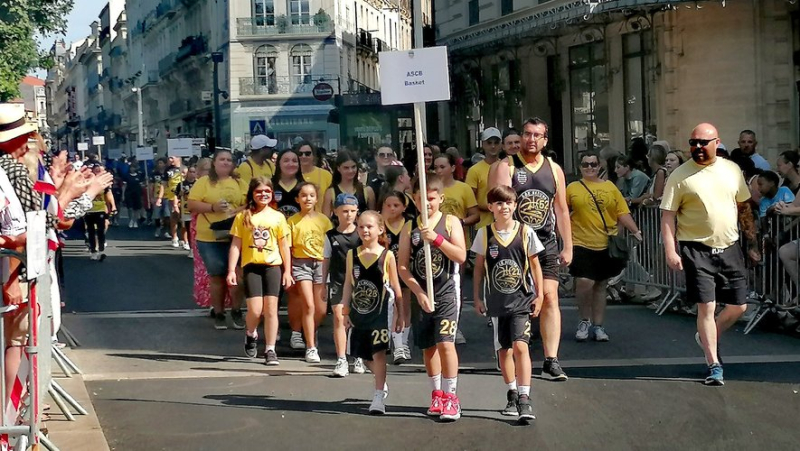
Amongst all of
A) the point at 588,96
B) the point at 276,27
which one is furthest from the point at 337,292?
the point at 276,27

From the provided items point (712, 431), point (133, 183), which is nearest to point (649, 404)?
point (712, 431)

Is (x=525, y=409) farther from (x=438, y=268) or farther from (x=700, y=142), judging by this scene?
(x=700, y=142)

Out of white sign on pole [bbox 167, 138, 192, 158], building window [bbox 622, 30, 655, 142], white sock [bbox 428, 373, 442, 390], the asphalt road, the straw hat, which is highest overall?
building window [bbox 622, 30, 655, 142]

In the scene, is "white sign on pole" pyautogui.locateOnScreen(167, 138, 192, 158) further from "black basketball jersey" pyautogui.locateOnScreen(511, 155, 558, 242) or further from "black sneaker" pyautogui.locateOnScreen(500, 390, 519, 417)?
"black sneaker" pyautogui.locateOnScreen(500, 390, 519, 417)

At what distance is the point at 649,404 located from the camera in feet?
27.2

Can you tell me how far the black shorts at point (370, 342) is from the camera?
8.28 metres

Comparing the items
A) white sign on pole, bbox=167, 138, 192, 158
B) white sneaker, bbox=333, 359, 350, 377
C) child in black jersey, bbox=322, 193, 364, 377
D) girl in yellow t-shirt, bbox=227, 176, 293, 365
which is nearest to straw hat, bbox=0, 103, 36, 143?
child in black jersey, bbox=322, 193, 364, 377

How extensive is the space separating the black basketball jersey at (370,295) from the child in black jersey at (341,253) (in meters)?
1.19

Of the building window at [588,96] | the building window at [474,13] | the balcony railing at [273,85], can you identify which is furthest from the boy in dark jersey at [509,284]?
the balcony railing at [273,85]

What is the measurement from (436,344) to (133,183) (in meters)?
26.1

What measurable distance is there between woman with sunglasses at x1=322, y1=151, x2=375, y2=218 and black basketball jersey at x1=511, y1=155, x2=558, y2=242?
226 cm

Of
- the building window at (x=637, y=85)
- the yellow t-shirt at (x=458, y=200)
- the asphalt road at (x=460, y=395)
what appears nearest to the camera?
the asphalt road at (x=460, y=395)

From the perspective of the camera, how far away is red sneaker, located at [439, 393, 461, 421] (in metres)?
7.85

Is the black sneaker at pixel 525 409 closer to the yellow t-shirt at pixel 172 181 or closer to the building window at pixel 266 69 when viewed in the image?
the yellow t-shirt at pixel 172 181
